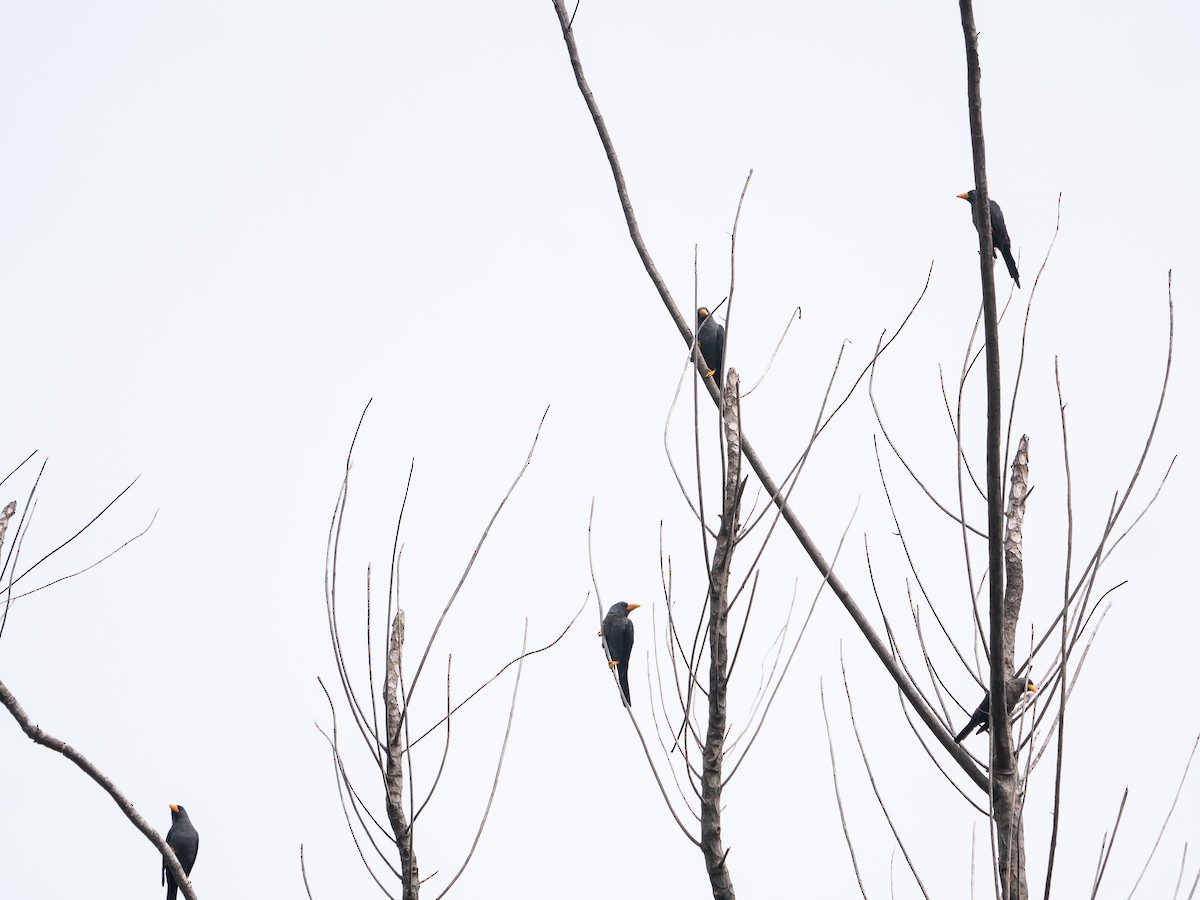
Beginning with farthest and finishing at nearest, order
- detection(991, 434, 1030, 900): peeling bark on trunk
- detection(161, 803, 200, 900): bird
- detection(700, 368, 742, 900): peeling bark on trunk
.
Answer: detection(161, 803, 200, 900): bird
detection(700, 368, 742, 900): peeling bark on trunk
detection(991, 434, 1030, 900): peeling bark on trunk

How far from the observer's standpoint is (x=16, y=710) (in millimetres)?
3561

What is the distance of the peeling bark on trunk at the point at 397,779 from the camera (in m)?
2.91

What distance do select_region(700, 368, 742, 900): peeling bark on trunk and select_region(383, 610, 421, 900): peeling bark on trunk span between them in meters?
0.73

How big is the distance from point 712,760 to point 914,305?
1.26 metres

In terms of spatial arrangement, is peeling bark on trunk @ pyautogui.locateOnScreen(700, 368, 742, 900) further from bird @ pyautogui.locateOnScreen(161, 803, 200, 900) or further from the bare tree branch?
bird @ pyautogui.locateOnScreen(161, 803, 200, 900)

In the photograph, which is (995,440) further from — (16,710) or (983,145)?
(16,710)

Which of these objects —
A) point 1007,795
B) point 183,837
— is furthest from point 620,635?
point 1007,795

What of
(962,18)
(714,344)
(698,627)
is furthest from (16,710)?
(714,344)

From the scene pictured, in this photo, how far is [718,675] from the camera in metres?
2.80

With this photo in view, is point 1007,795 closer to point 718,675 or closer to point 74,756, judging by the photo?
point 718,675

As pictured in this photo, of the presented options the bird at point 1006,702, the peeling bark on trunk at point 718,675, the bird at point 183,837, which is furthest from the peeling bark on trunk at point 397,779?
the bird at point 183,837

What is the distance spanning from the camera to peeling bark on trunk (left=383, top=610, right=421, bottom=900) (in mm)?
2910

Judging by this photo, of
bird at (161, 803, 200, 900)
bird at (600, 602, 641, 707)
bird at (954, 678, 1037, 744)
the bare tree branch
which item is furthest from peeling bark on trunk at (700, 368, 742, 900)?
bird at (161, 803, 200, 900)

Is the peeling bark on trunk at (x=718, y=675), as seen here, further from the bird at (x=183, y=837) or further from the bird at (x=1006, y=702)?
the bird at (x=183, y=837)
